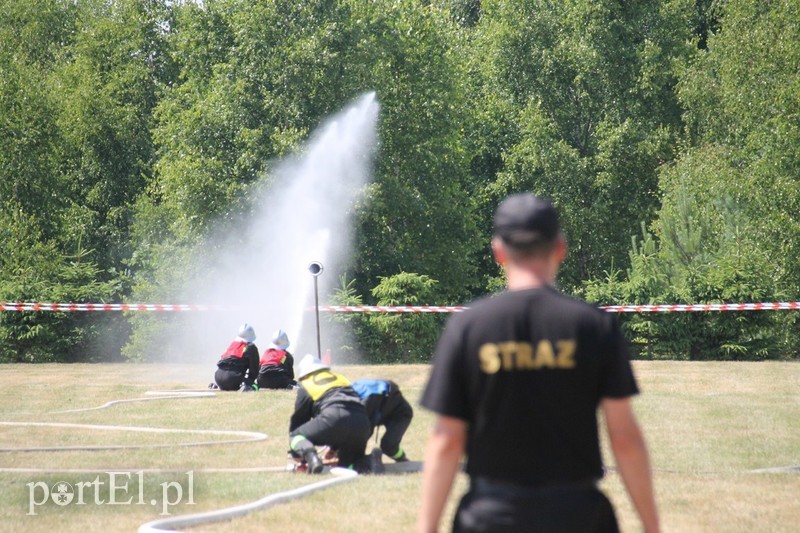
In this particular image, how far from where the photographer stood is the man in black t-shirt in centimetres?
338

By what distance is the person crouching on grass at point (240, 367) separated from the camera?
1917 centimetres

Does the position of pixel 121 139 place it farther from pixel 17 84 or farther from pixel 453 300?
pixel 453 300

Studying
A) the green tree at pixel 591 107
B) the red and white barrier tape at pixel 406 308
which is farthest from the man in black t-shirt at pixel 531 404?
the green tree at pixel 591 107

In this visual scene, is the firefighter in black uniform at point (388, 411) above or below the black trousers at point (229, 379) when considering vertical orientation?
above

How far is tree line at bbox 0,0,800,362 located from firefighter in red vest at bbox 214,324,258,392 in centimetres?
1070

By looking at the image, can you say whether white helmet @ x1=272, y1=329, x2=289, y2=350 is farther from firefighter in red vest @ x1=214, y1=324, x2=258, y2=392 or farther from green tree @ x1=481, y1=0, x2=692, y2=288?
green tree @ x1=481, y1=0, x2=692, y2=288

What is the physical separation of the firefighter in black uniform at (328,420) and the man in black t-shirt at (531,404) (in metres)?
6.35

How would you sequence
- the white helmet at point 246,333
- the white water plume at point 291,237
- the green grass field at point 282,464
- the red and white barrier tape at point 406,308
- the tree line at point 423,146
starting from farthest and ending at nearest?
the white water plume at point 291,237 < the tree line at point 423,146 < the red and white barrier tape at point 406,308 < the white helmet at point 246,333 < the green grass field at point 282,464

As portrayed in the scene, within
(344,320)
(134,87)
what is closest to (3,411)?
(344,320)

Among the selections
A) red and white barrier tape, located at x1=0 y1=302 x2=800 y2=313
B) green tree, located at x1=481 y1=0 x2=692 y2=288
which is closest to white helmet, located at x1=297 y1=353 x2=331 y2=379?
red and white barrier tape, located at x1=0 y1=302 x2=800 y2=313

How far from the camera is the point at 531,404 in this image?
3.41m

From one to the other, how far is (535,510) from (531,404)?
30cm

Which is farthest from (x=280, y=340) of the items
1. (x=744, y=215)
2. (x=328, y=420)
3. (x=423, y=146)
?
(x=423, y=146)

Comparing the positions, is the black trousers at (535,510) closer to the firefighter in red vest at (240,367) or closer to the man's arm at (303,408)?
the man's arm at (303,408)
